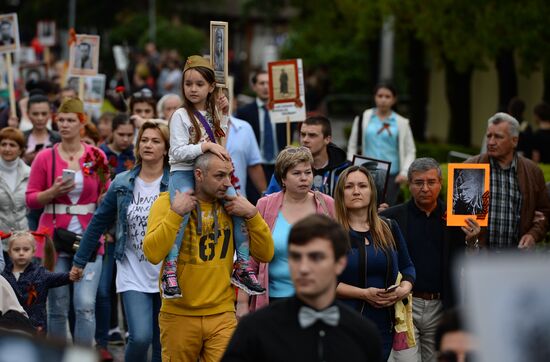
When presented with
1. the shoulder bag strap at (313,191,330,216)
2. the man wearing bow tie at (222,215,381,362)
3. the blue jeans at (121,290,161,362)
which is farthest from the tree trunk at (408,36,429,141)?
the man wearing bow tie at (222,215,381,362)

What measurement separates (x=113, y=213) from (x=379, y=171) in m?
2.64

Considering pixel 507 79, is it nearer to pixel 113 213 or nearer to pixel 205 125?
pixel 113 213

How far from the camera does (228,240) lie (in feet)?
25.0

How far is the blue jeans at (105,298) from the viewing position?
10.4 metres

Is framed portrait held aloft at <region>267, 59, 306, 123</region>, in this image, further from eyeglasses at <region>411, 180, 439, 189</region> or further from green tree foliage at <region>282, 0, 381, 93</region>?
green tree foliage at <region>282, 0, 381, 93</region>

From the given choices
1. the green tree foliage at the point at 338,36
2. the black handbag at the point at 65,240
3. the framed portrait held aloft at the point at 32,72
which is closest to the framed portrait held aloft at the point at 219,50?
the black handbag at the point at 65,240

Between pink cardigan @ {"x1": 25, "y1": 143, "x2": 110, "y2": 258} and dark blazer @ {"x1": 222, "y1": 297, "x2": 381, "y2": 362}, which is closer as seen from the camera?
dark blazer @ {"x1": 222, "y1": 297, "x2": 381, "y2": 362}

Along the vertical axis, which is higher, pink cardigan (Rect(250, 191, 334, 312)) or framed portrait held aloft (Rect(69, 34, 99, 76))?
framed portrait held aloft (Rect(69, 34, 99, 76))

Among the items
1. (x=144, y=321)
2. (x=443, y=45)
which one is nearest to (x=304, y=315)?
(x=144, y=321)

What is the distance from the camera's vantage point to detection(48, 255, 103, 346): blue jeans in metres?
9.90

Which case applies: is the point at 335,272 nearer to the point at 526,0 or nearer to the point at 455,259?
the point at 455,259

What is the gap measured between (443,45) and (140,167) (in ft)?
43.0

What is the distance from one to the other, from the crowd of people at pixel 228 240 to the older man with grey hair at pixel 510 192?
11mm

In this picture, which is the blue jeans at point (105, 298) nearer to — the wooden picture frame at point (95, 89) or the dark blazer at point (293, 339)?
the dark blazer at point (293, 339)
